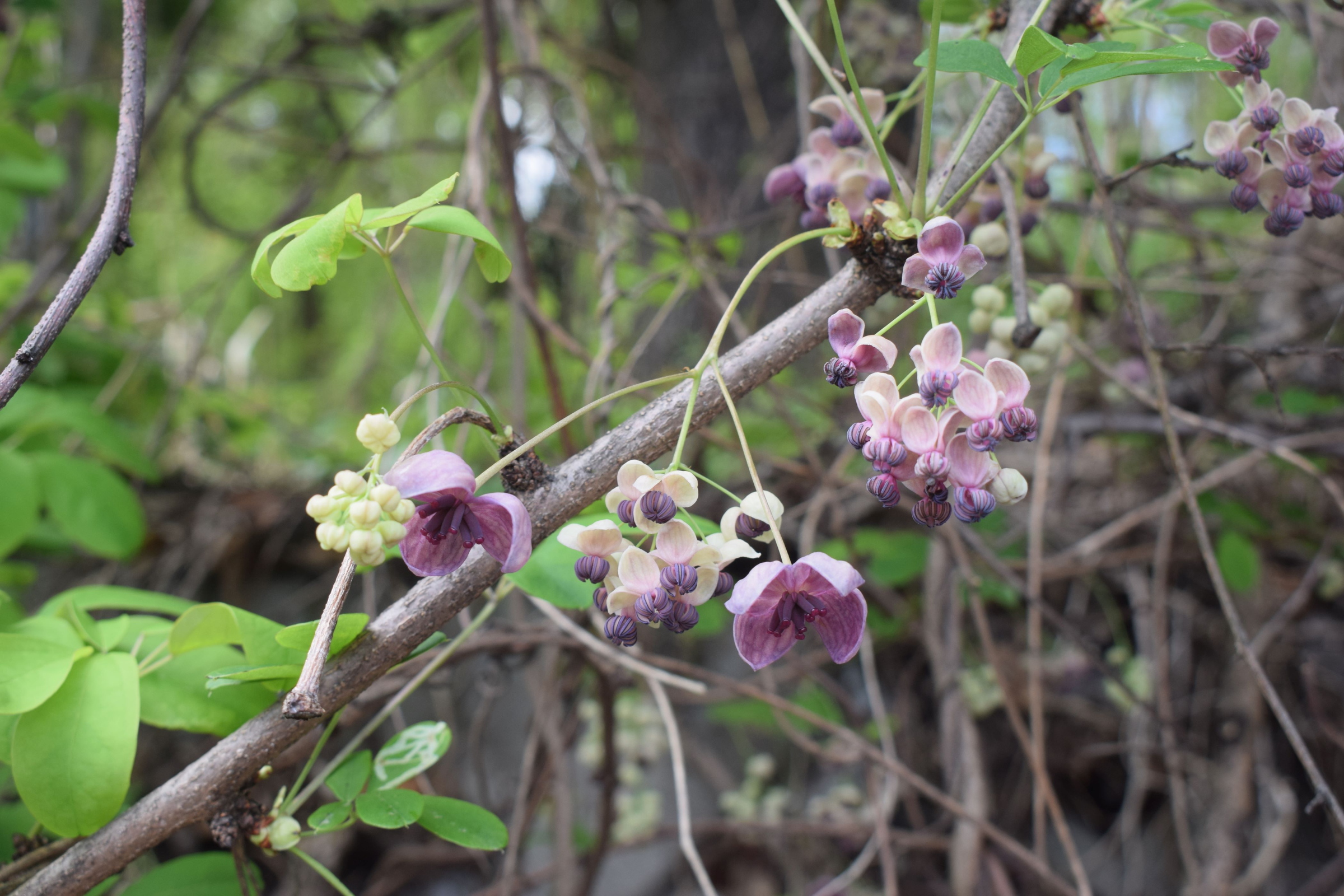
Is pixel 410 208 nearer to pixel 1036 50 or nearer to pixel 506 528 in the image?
pixel 506 528

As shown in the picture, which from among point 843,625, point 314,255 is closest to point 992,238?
point 843,625

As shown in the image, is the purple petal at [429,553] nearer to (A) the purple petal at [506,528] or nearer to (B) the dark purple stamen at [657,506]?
(A) the purple petal at [506,528]

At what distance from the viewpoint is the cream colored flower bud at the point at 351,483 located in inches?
23.2

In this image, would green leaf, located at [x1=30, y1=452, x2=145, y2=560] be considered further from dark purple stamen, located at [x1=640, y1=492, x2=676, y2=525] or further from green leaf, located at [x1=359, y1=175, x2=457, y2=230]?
dark purple stamen, located at [x1=640, y1=492, x2=676, y2=525]

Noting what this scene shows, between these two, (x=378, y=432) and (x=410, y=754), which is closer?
(x=378, y=432)

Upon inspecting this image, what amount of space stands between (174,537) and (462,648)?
149 cm

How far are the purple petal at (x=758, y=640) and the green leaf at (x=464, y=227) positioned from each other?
0.36 m

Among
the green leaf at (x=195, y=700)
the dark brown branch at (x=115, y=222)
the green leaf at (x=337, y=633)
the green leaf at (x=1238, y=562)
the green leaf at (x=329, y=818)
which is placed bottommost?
the green leaf at (x=1238, y=562)

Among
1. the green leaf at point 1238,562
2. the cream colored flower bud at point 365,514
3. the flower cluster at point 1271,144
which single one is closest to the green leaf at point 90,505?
the cream colored flower bud at point 365,514

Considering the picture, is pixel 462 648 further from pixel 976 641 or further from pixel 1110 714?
pixel 1110 714

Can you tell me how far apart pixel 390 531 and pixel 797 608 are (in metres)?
0.34

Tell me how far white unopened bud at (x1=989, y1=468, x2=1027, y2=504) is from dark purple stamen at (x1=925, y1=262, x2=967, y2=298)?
16 cm

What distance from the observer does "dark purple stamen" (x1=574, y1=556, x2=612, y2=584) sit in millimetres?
678

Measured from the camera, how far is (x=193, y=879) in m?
0.98
